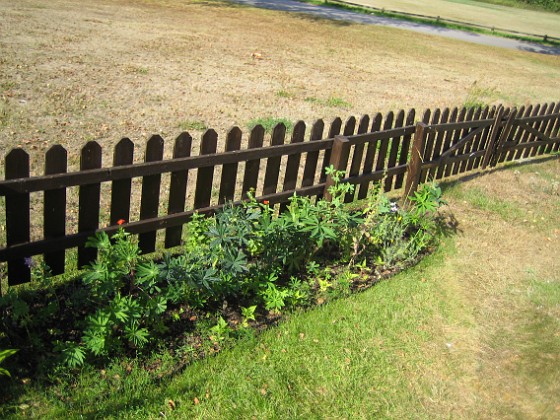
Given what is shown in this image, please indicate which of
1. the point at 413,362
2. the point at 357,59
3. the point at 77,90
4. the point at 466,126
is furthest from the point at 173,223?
the point at 357,59

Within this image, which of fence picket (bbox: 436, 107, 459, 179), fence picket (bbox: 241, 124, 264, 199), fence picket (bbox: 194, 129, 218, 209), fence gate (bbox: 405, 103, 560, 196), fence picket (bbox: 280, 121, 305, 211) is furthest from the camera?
fence picket (bbox: 436, 107, 459, 179)

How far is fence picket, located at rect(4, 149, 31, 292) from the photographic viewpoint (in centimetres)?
320

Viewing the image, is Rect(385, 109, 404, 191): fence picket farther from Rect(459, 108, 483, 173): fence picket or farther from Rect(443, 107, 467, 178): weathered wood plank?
Rect(459, 108, 483, 173): fence picket

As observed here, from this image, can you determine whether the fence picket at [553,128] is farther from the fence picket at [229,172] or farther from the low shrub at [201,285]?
the fence picket at [229,172]

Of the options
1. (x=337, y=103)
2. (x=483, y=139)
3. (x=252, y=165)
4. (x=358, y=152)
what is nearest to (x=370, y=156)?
(x=358, y=152)

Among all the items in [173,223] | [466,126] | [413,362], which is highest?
[466,126]

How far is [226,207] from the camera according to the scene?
13.7 feet

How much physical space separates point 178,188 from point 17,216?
1.18 metres

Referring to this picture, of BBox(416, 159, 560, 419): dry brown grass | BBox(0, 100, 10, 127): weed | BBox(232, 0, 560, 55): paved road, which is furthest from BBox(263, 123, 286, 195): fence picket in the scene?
BBox(232, 0, 560, 55): paved road

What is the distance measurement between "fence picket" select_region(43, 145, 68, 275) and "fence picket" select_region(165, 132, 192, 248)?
831mm

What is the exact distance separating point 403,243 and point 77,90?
626 centimetres

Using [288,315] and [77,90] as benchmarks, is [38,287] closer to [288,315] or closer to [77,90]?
[288,315]

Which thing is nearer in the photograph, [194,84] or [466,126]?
[466,126]

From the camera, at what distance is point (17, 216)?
3385 millimetres
